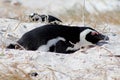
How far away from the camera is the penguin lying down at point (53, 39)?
4.77 metres

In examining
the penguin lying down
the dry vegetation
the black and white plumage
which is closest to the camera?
the dry vegetation

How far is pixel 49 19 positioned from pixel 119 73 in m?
2.53

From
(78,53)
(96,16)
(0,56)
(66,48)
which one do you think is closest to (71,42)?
(66,48)

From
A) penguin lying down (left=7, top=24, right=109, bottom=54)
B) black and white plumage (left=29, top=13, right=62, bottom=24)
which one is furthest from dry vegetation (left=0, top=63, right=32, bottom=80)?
black and white plumage (left=29, top=13, right=62, bottom=24)

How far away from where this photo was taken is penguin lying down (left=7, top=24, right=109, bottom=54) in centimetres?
477

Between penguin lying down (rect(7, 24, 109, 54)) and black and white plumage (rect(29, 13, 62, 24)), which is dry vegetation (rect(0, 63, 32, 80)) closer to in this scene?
penguin lying down (rect(7, 24, 109, 54))

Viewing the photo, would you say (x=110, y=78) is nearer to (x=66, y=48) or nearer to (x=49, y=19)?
(x=66, y=48)

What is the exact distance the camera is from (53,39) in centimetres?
482

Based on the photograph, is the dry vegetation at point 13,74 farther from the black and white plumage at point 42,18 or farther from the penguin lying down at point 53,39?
the black and white plumage at point 42,18

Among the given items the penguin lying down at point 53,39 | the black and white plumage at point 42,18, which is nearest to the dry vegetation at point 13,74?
the penguin lying down at point 53,39

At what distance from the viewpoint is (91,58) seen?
4172 mm

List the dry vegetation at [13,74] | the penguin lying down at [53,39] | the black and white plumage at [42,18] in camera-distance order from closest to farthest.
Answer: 1. the dry vegetation at [13,74]
2. the penguin lying down at [53,39]
3. the black and white plumage at [42,18]

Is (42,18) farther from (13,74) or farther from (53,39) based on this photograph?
(13,74)

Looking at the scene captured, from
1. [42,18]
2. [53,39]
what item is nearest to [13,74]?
[53,39]
